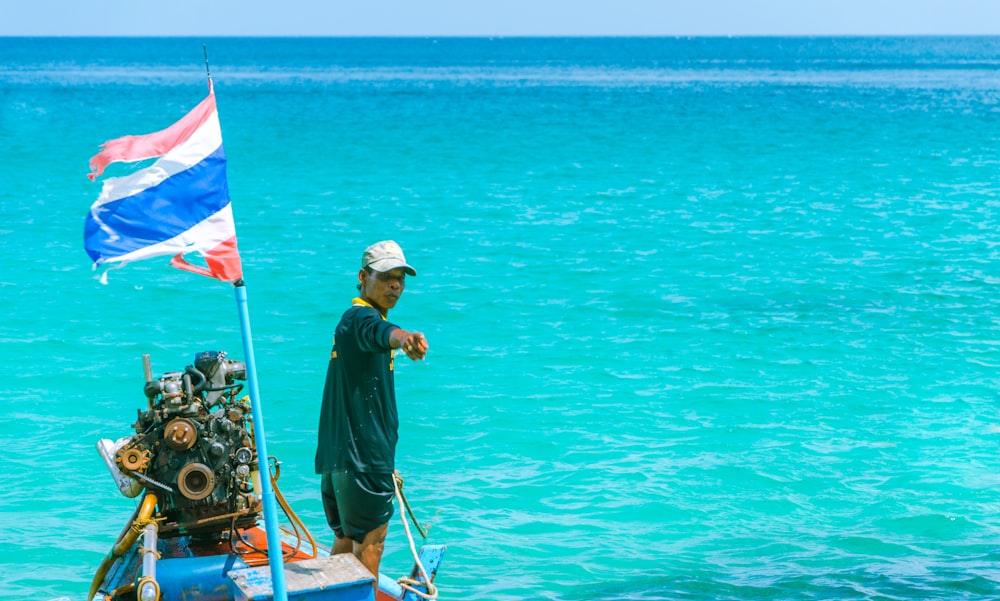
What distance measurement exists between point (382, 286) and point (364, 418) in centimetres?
64

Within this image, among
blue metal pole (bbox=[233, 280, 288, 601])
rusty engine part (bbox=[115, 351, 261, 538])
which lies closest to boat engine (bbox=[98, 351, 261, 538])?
rusty engine part (bbox=[115, 351, 261, 538])

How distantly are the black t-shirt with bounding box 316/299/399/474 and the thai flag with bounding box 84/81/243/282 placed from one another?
2.05 ft

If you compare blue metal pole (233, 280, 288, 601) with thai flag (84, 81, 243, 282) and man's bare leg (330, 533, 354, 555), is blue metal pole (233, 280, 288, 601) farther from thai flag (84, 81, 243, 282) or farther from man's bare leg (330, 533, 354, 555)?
man's bare leg (330, 533, 354, 555)

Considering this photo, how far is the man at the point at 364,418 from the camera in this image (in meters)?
6.02

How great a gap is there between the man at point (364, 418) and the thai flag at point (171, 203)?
64 cm

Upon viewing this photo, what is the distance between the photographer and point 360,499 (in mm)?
6129

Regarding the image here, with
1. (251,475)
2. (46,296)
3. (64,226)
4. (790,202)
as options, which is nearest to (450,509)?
(251,475)

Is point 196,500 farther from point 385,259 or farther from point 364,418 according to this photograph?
point 385,259

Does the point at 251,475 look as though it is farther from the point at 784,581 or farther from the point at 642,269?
the point at 642,269

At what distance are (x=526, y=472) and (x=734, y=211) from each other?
60.7 feet

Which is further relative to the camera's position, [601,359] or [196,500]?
[601,359]

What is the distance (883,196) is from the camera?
103 ft

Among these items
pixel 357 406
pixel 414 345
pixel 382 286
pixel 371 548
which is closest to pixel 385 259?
pixel 382 286

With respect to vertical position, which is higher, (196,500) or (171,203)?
(171,203)
